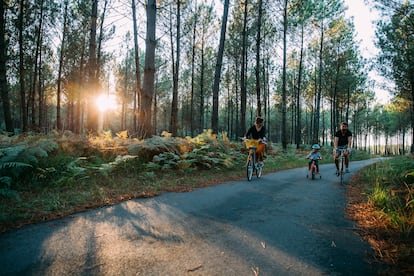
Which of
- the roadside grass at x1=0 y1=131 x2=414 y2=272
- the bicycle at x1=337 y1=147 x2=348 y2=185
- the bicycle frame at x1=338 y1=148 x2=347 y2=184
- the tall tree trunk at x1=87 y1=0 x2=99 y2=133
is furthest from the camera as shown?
the tall tree trunk at x1=87 y1=0 x2=99 y2=133

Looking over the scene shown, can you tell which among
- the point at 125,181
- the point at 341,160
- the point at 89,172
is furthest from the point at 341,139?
the point at 89,172

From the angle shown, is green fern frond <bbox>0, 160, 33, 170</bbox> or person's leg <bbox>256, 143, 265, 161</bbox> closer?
green fern frond <bbox>0, 160, 33, 170</bbox>

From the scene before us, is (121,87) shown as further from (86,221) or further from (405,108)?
(405,108)

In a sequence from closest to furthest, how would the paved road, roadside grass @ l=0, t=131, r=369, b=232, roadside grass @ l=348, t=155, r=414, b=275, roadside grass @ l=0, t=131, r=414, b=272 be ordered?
the paved road < roadside grass @ l=348, t=155, r=414, b=275 < roadside grass @ l=0, t=131, r=414, b=272 < roadside grass @ l=0, t=131, r=369, b=232

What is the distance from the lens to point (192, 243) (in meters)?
3.00

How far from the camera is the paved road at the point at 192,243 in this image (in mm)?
2420

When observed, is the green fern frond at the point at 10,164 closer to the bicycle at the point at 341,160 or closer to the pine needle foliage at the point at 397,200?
the pine needle foliage at the point at 397,200

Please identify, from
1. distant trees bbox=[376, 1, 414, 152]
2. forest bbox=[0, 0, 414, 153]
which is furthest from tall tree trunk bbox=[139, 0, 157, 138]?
distant trees bbox=[376, 1, 414, 152]

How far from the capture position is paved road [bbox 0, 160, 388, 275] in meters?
2.42

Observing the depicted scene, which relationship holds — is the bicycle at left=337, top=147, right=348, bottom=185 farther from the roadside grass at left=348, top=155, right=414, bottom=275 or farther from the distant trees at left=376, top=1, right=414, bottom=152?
the distant trees at left=376, top=1, right=414, bottom=152

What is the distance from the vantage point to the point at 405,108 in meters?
36.0

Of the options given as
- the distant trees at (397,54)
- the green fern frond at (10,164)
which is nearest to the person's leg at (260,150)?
the green fern frond at (10,164)

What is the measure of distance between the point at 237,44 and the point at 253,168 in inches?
827

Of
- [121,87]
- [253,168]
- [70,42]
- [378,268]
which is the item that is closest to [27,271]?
[378,268]
